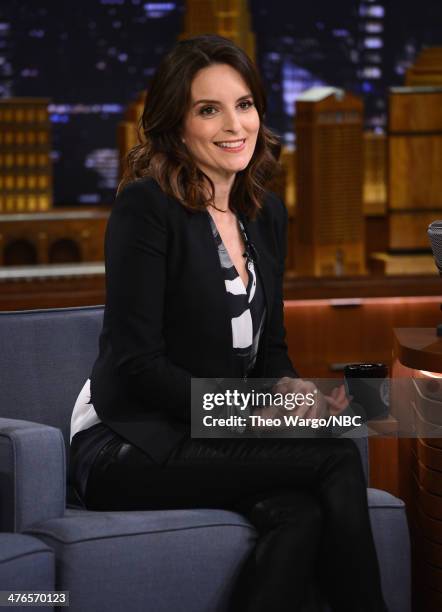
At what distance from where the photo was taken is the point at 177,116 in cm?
204

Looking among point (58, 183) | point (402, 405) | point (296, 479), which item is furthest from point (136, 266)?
point (58, 183)

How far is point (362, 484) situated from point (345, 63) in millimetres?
8431

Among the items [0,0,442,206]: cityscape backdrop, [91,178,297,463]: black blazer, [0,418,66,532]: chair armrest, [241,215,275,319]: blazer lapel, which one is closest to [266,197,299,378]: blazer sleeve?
[241,215,275,319]: blazer lapel

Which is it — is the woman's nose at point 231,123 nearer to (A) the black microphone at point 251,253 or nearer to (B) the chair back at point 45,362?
(A) the black microphone at point 251,253

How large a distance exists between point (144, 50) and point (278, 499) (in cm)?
850

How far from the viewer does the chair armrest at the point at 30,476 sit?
6.70ft

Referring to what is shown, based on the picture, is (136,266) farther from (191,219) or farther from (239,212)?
(239,212)

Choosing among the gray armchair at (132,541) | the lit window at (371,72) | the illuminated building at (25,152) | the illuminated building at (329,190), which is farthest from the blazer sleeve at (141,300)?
the illuminated building at (329,190)

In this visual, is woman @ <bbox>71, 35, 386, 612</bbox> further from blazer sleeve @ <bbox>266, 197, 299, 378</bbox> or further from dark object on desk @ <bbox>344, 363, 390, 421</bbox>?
dark object on desk @ <bbox>344, 363, 390, 421</bbox>

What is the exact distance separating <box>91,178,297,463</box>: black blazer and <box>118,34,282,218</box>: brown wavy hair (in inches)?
1.4

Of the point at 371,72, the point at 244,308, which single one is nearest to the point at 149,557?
the point at 244,308

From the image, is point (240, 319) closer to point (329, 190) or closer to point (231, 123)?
point (231, 123)

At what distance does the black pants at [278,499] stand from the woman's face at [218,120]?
525 mm

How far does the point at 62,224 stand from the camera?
62.4 feet
